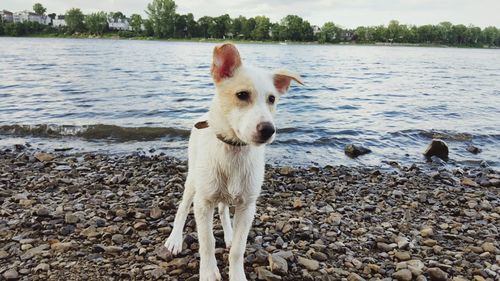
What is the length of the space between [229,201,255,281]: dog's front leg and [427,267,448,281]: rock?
2244mm

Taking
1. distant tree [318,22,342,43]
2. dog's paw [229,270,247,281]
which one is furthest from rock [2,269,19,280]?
distant tree [318,22,342,43]

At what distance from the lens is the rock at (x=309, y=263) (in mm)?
4688

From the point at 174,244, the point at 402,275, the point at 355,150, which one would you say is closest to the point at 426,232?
the point at 402,275

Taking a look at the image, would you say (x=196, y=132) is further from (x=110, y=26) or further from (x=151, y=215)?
(x=110, y=26)

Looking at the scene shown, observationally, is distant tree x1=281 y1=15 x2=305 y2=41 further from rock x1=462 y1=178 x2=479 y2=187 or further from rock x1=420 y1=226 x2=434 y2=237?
rock x1=420 y1=226 x2=434 y2=237

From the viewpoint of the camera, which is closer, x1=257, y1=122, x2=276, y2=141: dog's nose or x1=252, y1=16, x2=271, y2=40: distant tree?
x1=257, y1=122, x2=276, y2=141: dog's nose

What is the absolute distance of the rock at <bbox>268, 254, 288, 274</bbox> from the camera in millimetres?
4551

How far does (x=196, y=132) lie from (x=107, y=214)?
7.77 feet

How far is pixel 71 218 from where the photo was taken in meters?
5.70

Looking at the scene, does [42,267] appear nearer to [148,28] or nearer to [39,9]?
[148,28]

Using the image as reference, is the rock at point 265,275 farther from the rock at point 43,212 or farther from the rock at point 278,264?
the rock at point 43,212

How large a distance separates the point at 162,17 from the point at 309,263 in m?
127

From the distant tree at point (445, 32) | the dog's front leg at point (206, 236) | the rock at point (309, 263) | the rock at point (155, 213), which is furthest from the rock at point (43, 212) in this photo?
the distant tree at point (445, 32)

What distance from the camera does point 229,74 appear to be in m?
4.02
